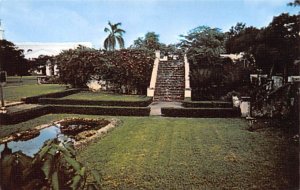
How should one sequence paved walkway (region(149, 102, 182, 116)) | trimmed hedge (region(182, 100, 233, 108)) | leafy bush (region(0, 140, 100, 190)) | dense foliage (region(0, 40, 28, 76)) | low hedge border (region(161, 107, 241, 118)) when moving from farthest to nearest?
trimmed hedge (region(182, 100, 233, 108)) → paved walkway (region(149, 102, 182, 116)) → low hedge border (region(161, 107, 241, 118)) → dense foliage (region(0, 40, 28, 76)) → leafy bush (region(0, 140, 100, 190))

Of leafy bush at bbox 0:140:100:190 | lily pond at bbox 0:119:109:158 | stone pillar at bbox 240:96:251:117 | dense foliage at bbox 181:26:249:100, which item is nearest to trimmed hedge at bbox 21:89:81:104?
lily pond at bbox 0:119:109:158

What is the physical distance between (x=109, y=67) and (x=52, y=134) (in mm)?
13122

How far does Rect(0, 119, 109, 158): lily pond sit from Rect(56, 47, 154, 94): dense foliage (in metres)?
9.29

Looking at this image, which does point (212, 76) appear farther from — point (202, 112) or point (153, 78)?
point (202, 112)

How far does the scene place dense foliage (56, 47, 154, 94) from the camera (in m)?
23.1

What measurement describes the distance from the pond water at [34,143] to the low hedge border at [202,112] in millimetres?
5428

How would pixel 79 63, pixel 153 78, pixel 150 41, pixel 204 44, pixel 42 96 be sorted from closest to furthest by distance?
pixel 42 96 → pixel 153 78 → pixel 79 63 → pixel 204 44 → pixel 150 41

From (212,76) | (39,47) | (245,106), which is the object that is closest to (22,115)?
(39,47)

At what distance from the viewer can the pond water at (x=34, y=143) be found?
7691mm

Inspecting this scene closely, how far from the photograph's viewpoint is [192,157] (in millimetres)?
8094

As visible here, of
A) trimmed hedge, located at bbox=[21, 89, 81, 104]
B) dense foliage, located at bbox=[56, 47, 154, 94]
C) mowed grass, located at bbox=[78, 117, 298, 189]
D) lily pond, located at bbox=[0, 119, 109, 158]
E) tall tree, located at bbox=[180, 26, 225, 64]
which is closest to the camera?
mowed grass, located at bbox=[78, 117, 298, 189]

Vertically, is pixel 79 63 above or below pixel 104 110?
above

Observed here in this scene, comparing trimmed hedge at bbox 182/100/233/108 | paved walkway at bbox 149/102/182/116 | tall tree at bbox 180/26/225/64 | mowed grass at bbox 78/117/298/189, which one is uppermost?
tall tree at bbox 180/26/225/64

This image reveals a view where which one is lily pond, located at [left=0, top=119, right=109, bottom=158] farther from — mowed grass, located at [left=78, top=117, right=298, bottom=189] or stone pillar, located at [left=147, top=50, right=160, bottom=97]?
stone pillar, located at [left=147, top=50, right=160, bottom=97]
